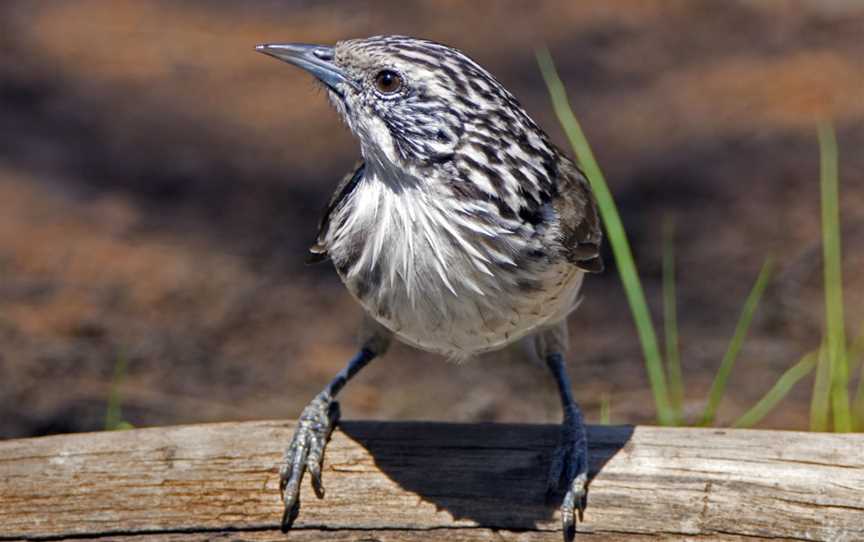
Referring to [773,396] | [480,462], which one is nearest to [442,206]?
[480,462]

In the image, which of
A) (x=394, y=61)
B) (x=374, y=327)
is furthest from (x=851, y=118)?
(x=394, y=61)

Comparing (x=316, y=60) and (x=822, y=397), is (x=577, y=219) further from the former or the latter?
(x=822, y=397)

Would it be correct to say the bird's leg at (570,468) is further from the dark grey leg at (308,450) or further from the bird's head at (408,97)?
the bird's head at (408,97)

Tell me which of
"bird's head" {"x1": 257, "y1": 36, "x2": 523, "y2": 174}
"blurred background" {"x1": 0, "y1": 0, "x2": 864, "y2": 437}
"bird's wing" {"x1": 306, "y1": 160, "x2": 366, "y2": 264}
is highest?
"bird's head" {"x1": 257, "y1": 36, "x2": 523, "y2": 174}

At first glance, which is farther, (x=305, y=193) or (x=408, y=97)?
(x=305, y=193)

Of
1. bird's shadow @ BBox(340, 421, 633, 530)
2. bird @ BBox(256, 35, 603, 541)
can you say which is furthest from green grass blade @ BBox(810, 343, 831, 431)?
bird @ BBox(256, 35, 603, 541)

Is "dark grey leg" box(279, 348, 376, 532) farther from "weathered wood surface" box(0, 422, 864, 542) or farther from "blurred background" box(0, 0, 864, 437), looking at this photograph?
"blurred background" box(0, 0, 864, 437)
